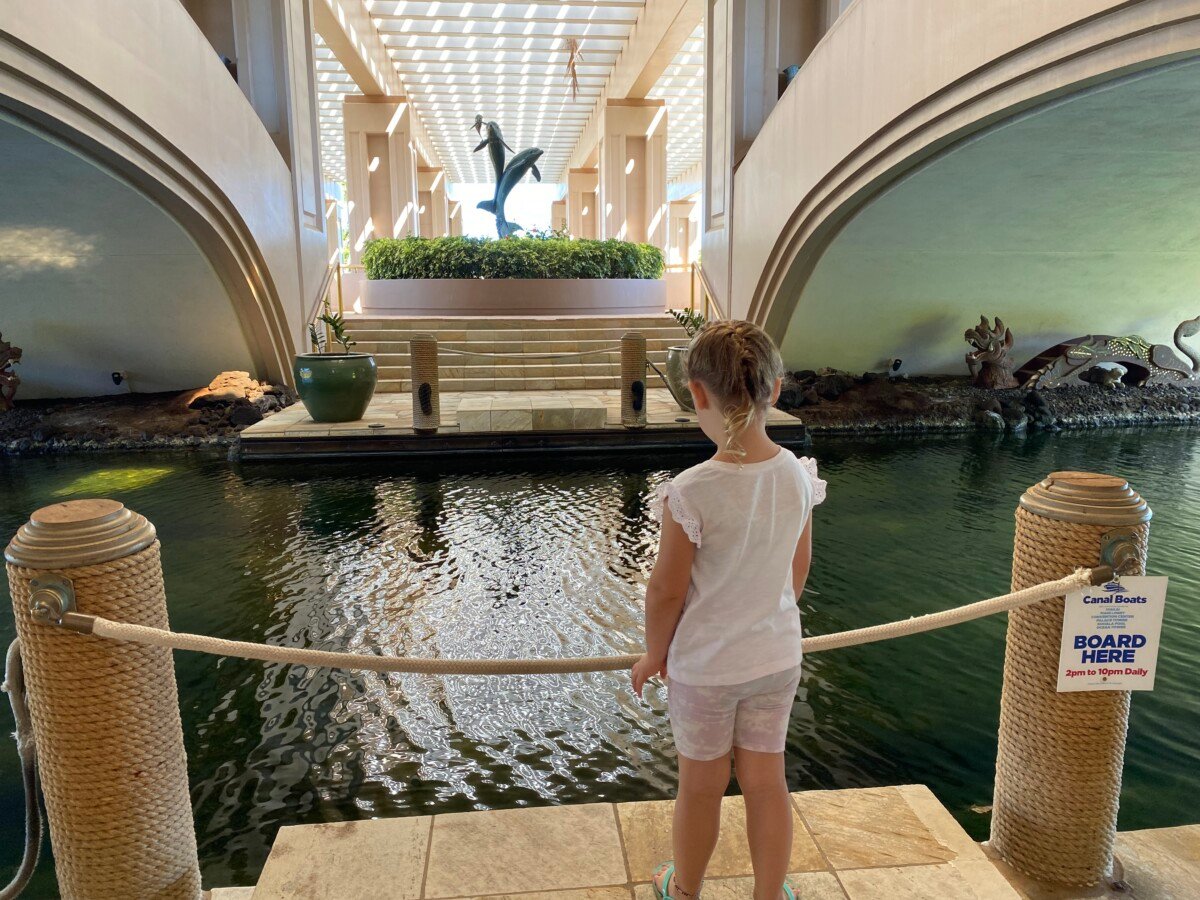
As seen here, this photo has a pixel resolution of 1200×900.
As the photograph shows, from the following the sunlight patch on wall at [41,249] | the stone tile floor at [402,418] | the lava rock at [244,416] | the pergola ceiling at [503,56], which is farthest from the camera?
the pergola ceiling at [503,56]

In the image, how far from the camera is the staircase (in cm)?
1153

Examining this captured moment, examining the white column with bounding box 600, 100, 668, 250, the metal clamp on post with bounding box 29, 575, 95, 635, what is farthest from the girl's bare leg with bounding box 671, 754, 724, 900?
the white column with bounding box 600, 100, 668, 250

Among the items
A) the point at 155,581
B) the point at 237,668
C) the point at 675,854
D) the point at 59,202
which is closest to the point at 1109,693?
the point at 675,854

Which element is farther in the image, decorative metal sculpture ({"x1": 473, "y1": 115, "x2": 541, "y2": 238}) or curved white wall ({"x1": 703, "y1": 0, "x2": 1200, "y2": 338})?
decorative metal sculpture ({"x1": 473, "y1": 115, "x2": 541, "y2": 238})

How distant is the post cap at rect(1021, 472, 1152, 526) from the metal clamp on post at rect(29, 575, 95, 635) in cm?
206

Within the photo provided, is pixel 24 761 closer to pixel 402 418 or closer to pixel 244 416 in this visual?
pixel 402 418

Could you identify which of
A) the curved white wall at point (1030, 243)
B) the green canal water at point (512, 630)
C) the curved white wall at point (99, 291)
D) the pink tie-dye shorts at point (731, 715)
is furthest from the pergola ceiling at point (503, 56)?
the pink tie-dye shorts at point (731, 715)

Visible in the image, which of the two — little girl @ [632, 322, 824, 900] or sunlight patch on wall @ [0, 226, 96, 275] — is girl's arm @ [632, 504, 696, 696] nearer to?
little girl @ [632, 322, 824, 900]

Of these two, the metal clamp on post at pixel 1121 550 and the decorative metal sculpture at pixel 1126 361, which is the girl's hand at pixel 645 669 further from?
the decorative metal sculpture at pixel 1126 361

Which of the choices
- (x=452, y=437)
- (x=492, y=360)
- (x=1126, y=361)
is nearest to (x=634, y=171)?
(x=492, y=360)

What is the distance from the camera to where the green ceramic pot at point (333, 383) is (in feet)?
28.1

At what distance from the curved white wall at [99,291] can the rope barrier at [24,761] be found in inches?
290

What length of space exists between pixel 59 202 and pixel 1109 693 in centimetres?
978

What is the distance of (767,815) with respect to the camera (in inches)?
65.6
